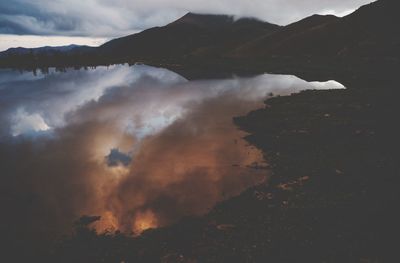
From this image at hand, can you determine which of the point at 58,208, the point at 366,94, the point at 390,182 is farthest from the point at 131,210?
the point at 366,94

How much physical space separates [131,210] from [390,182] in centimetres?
1312

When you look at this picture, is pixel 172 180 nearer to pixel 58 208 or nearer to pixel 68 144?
pixel 58 208

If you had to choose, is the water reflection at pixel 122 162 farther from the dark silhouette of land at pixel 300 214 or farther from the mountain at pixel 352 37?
the mountain at pixel 352 37

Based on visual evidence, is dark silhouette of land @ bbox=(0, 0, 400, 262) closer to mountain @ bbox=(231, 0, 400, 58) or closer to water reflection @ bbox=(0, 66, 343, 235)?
water reflection @ bbox=(0, 66, 343, 235)

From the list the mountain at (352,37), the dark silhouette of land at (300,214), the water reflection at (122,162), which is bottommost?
the water reflection at (122,162)

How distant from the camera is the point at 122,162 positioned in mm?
24938

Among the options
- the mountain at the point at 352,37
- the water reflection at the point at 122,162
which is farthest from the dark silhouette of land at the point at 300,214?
the mountain at the point at 352,37

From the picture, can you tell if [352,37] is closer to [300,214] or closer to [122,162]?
[122,162]

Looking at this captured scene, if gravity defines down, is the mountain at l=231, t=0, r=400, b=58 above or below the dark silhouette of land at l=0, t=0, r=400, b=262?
above

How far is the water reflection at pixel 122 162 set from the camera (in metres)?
17.9

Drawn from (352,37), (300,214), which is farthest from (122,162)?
(352,37)

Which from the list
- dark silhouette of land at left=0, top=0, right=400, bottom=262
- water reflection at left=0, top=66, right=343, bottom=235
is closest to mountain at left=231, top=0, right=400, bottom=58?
water reflection at left=0, top=66, right=343, bottom=235

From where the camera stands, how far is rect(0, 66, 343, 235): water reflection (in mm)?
17922

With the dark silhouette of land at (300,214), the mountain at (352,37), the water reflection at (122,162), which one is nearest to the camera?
the dark silhouette of land at (300,214)
